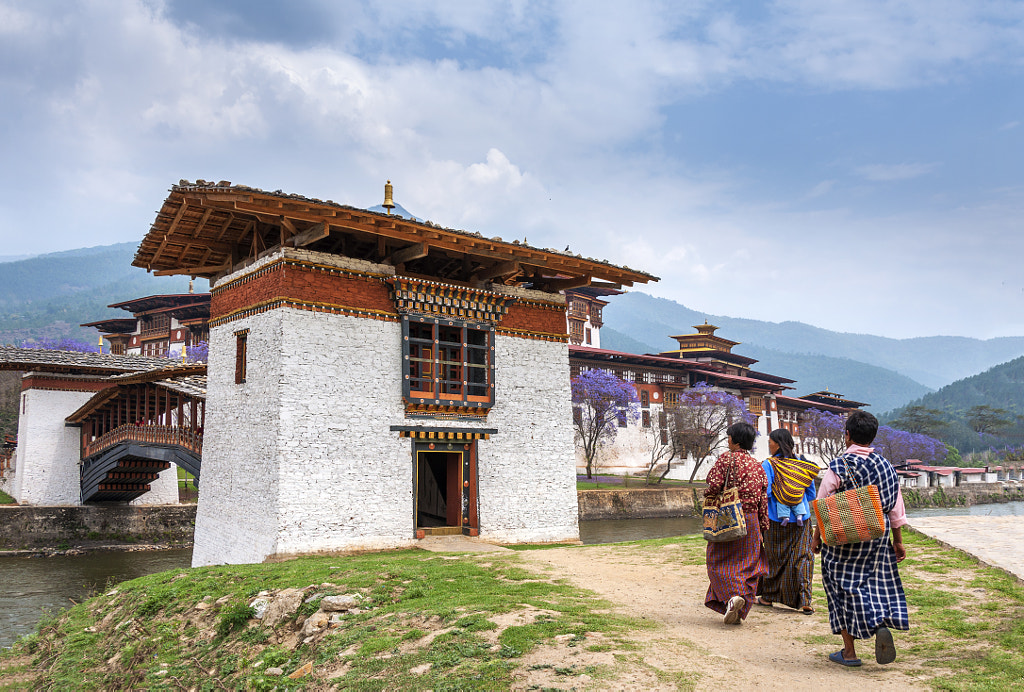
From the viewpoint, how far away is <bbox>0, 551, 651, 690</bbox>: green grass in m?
6.70

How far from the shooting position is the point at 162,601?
1115 cm

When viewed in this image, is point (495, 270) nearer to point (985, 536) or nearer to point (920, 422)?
point (985, 536)

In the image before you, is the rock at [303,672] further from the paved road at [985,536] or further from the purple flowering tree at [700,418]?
the purple flowering tree at [700,418]

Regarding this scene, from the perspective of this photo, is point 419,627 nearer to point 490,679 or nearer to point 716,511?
point 490,679

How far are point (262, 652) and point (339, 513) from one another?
5355 millimetres

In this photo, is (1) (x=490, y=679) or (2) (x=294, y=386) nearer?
(1) (x=490, y=679)

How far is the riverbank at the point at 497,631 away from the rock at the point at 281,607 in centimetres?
2

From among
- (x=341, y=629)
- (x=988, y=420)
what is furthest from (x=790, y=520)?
(x=988, y=420)

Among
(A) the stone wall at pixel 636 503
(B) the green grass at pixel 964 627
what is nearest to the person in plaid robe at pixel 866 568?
(B) the green grass at pixel 964 627

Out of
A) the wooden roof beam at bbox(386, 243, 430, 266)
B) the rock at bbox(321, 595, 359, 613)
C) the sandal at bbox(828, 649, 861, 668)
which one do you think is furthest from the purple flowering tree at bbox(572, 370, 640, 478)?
the sandal at bbox(828, 649, 861, 668)

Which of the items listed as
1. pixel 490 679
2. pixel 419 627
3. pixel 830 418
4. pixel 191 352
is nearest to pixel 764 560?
pixel 490 679

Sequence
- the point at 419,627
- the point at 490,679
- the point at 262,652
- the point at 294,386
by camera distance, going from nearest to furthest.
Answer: the point at 490,679 < the point at 419,627 < the point at 262,652 < the point at 294,386

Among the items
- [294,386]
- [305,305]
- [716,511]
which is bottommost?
[716,511]

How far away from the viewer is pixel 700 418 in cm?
4959
